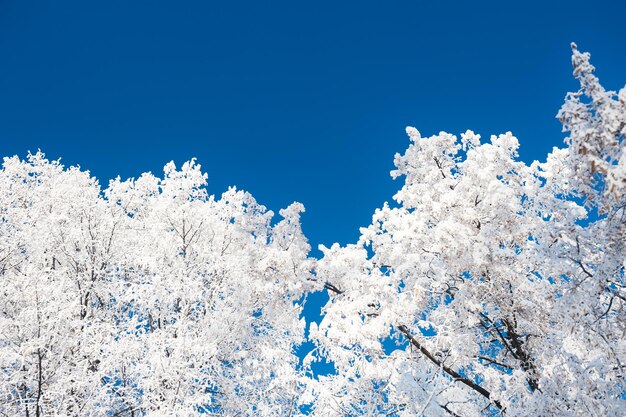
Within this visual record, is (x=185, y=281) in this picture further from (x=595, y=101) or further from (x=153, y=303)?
(x=595, y=101)

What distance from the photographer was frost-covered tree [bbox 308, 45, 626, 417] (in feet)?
16.0

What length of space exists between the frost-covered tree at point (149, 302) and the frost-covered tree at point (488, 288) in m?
1.66

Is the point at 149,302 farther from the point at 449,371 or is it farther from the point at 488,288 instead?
the point at 488,288

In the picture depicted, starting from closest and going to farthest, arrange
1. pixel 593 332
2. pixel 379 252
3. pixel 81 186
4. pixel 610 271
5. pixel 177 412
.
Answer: pixel 610 271
pixel 593 332
pixel 177 412
pixel 379 252
pixel 81 186

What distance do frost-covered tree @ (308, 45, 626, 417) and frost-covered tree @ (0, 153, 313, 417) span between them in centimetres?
166

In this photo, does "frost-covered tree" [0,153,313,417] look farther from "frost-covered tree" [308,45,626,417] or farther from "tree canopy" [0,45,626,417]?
"frost-covered tree" [308,45,626,417]

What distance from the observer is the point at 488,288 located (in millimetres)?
7145

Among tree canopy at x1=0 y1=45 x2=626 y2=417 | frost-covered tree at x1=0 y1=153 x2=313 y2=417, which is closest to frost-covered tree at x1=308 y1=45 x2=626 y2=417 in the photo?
tree canopy at x1=0 y1=45 x2=626 y2=417

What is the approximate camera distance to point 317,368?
34.6ft

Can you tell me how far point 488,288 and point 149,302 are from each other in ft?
24.6

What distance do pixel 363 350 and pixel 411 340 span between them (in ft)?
3.04

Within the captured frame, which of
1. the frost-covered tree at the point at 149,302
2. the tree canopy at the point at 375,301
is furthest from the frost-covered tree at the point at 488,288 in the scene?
the frost-covered tree at the point at 149,302

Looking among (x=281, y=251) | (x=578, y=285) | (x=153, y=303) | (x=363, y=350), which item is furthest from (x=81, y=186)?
(x=578, y=285)

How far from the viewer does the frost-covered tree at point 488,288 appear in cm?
487
